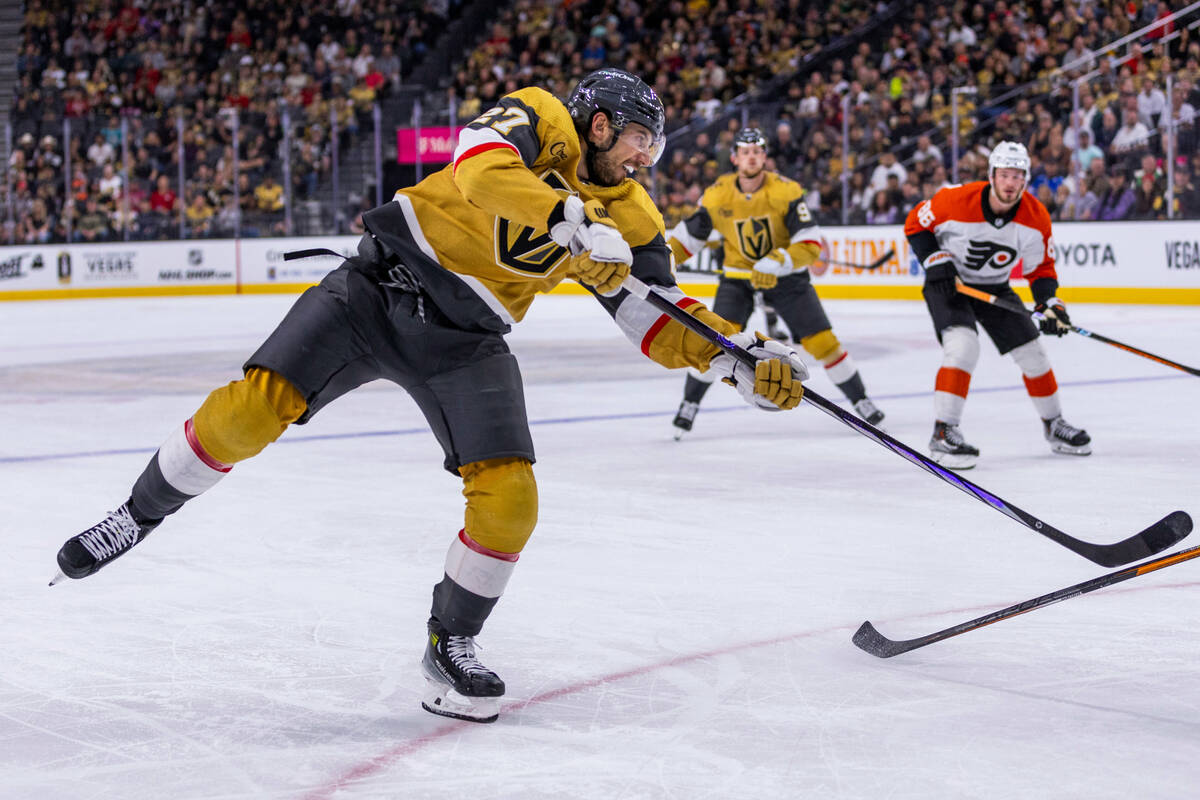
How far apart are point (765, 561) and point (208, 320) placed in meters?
9.62

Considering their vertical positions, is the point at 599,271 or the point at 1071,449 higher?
the point at 599,271

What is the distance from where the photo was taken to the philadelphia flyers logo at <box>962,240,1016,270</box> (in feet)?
17.6

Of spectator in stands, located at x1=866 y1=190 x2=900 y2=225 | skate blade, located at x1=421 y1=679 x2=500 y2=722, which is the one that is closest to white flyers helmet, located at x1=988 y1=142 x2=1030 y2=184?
skate blade, located at x1=421 y1=679 x2=500 y2=722

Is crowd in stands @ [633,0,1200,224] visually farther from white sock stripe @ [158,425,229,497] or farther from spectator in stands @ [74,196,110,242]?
white sock stripe @ [158,425,229,497]

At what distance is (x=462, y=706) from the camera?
94.2 inches

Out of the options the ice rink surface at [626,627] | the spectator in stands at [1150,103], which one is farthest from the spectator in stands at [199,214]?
the ice rink surface at [626,627]

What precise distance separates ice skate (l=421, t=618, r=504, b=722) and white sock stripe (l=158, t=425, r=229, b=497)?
0.47 meters

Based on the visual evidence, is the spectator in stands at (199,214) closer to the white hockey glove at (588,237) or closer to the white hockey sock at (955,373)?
the white hockey sock at (955,373)

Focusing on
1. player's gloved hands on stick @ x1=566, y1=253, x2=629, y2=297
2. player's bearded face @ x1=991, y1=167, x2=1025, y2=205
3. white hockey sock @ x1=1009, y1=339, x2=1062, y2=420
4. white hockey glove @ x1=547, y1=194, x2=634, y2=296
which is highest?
player's bearded face @ x1=991, y1=167, x2=1025, y2=205

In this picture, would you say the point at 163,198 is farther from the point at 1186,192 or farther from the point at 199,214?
the point at 1186,192

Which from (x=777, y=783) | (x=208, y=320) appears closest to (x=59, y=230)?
(x=208, y=320)

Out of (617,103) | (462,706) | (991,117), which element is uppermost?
(991,117)

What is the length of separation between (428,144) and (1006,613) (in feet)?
45.3

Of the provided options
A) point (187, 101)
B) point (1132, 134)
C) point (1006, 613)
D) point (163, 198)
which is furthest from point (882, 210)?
point (1006, 613)
